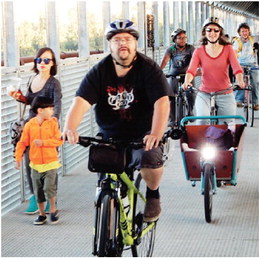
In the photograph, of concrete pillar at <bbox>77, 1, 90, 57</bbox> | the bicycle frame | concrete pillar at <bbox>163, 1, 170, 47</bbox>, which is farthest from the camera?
concrete pillar at <bbox>163, 1, 170, 47</bbox>

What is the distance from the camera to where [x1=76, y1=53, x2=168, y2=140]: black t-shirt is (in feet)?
16.8

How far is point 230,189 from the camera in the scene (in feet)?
28.4

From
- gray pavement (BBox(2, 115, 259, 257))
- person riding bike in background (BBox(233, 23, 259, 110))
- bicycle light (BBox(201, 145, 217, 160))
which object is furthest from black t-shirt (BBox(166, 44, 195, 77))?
bicycle light (BBox(201, 145, 217, 160))

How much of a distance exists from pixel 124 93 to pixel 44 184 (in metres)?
2.32

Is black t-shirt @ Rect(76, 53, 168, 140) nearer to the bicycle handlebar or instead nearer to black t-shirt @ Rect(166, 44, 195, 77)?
the bicycle handlebar

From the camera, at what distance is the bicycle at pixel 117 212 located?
15.5 feet

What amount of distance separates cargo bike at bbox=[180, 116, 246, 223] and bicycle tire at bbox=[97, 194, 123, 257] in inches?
93.7

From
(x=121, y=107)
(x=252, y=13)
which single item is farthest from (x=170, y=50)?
(x=252, y=13)

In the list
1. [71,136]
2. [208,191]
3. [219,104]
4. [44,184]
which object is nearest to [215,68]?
[219,104]

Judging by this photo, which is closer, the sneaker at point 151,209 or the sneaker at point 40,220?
the sneaker at point 151,209

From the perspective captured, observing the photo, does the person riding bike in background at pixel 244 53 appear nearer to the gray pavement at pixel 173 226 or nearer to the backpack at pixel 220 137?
the gray pavement at pixel 173 226

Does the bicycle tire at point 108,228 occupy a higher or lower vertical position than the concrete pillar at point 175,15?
lower

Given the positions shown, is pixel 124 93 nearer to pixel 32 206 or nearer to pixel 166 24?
pixel 32 206

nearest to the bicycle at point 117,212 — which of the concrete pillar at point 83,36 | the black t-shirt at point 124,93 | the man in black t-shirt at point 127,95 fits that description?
the man in black t-shirt at point 127,95
